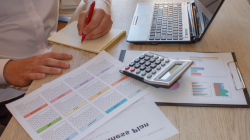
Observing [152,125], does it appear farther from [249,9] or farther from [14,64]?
[249,9]

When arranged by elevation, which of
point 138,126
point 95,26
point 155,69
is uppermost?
point 95,26

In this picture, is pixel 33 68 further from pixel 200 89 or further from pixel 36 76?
pixel 200 89

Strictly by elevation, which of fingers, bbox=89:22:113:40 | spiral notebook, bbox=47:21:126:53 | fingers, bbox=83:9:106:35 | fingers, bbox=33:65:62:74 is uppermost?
Answer: fingers, bbox=83:9:106:35

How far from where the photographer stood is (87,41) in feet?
2.15

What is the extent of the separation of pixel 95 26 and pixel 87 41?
6 centimetres

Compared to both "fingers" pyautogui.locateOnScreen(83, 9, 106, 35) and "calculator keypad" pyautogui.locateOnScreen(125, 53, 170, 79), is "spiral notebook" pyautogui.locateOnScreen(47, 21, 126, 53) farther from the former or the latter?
"calculator keypad" pyautogui.locateOnScreen(125, 53, 170, 79)

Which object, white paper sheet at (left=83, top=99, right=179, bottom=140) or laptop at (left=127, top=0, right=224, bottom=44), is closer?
white paper sheet at (left=83, top=99, right=179, bottom=140)

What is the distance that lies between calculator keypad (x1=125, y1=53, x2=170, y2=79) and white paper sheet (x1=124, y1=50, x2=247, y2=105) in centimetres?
6

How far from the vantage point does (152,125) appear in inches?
15.4

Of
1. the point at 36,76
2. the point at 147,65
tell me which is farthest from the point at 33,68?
the point at 147,65

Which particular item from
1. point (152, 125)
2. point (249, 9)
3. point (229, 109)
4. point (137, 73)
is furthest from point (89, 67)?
point (249, 9)

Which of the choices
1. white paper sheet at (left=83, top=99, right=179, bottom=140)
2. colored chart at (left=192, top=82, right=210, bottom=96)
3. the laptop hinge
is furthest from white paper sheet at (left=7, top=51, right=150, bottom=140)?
the laptop hinge

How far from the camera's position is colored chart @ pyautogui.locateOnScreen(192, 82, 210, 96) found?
0.44 meters

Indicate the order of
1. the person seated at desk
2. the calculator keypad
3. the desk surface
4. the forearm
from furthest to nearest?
the forearm
the person seated at desk
the calculator keypad
the desk surface
